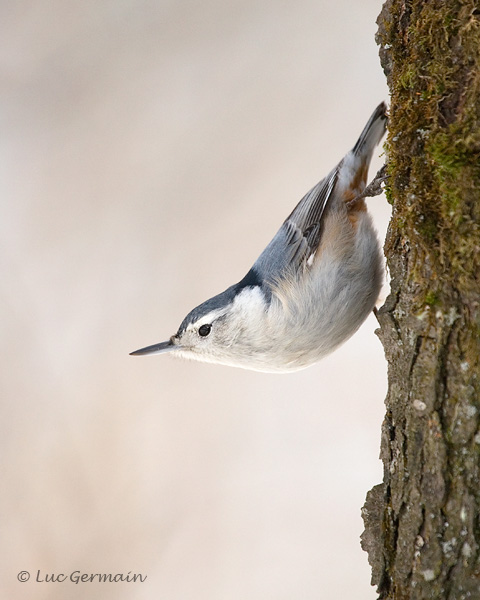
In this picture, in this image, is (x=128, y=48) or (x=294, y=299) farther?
(x=128, y=48)

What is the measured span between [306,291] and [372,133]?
577 millimetres

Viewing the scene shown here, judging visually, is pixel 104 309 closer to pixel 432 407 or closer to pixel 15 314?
pixel 15 314

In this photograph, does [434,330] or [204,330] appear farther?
[204,330]

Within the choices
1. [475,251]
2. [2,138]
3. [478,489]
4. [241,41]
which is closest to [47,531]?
[2,138]

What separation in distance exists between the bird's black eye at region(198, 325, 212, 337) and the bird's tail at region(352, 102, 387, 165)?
731mm

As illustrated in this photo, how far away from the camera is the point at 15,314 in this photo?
7.63ft

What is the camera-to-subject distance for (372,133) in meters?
1.90

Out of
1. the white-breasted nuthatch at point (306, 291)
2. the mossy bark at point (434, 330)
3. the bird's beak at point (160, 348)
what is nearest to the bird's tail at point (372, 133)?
the white-breasted nuthatch at point (306, 291)

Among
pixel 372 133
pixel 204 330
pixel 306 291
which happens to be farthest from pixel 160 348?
pixel 372 133

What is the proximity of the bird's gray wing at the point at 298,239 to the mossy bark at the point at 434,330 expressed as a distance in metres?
0.60

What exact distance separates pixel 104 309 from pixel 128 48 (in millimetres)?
1036

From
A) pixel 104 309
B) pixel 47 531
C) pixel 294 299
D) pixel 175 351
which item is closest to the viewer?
pixel 294 299

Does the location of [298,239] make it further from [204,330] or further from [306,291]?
[204,330]

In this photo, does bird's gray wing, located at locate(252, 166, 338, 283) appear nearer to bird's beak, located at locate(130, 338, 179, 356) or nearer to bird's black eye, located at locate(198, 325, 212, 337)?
bird's black eye, located at locate(198, 325, 212, 337)
